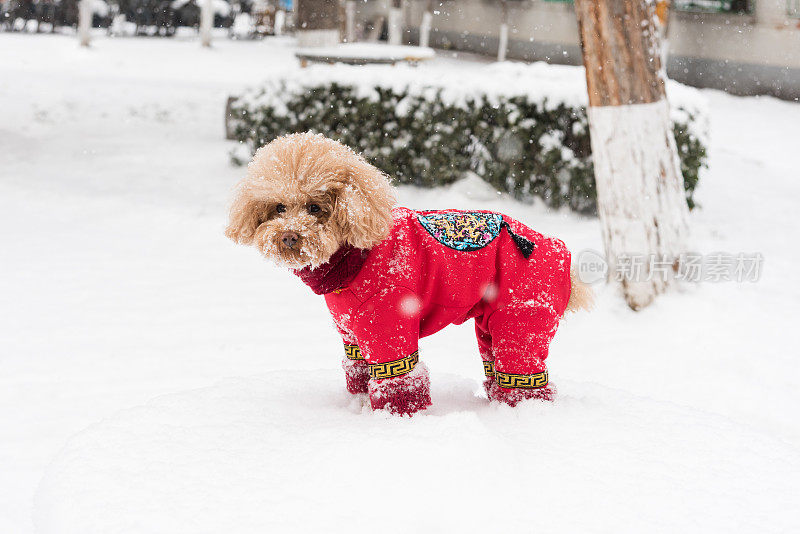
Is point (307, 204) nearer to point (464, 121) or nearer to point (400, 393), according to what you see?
point (400, 393)

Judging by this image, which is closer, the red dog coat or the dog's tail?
the red dog coat

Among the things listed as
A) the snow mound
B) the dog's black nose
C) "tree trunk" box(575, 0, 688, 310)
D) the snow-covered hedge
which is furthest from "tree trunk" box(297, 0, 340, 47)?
the dog's black nose

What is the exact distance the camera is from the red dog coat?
8.31ft

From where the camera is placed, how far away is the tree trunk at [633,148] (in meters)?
4.63

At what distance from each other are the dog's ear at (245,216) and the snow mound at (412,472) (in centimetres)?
71

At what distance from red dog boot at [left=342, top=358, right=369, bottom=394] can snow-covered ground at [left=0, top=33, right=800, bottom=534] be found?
70mm

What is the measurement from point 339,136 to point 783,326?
467 cm

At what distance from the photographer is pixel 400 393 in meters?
2.60

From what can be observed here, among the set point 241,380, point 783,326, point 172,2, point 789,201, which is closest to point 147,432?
point 241,380

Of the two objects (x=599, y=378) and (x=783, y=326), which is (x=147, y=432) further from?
(x=783, y=326)

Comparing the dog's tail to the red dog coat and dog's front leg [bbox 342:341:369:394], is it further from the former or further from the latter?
dog's front leg [bbox 342:341:369:394]

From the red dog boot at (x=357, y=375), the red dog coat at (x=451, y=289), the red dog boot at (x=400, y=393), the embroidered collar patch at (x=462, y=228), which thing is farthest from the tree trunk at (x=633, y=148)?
the red dog boot at (x=400, y=393)

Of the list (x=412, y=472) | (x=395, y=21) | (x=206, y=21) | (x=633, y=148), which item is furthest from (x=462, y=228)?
(x=206, y=21)

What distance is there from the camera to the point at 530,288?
272cm
